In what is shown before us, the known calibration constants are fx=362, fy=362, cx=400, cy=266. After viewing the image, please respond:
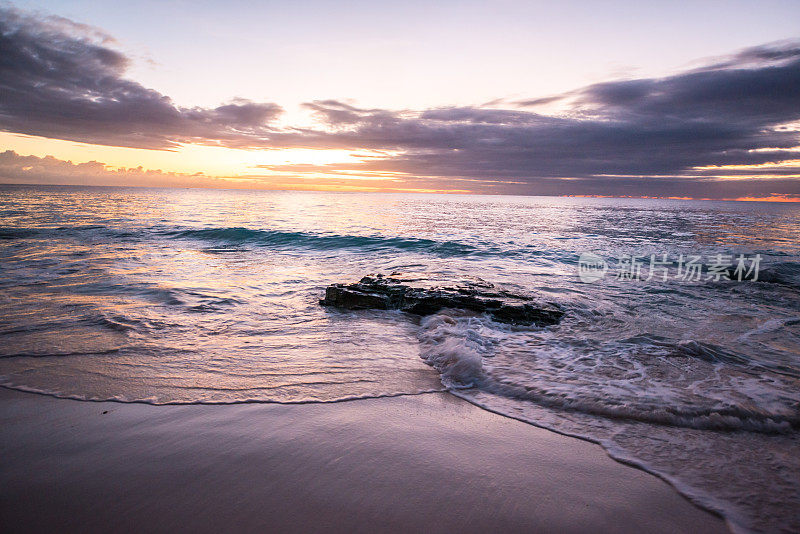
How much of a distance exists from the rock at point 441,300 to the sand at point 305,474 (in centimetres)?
378

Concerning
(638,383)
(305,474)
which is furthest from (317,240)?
(305,474)

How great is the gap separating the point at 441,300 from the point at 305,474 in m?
5.29

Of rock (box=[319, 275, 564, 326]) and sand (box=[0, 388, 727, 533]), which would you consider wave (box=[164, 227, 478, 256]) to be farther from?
sand (box=[0, 388, 727, 533])

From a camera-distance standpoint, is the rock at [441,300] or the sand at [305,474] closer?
the sand at [305,474]

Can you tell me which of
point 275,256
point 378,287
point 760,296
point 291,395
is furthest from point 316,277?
point 760,296

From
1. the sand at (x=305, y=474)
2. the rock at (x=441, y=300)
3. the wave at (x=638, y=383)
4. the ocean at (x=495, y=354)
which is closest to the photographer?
the sand at (x=305, y=474)

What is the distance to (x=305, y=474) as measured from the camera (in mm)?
2709

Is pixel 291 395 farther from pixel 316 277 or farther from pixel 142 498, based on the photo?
pixel 316 277

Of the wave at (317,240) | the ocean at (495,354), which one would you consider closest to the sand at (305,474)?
the ocean at (495,354)

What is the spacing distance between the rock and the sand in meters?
3.78

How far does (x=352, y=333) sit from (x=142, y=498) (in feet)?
12.7

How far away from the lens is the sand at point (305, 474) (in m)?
2.28

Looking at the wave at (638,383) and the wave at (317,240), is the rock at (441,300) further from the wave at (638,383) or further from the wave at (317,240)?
the wave at (317,240)

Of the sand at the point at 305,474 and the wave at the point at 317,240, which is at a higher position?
the wave at the point at 317,240
